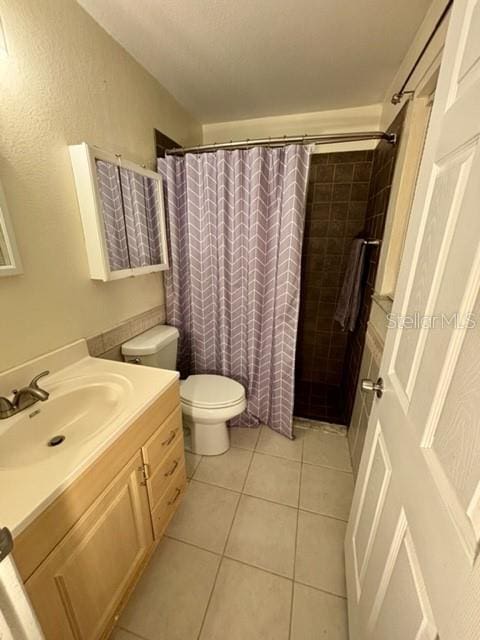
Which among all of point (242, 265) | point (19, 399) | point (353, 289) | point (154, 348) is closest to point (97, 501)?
point (19, 399)

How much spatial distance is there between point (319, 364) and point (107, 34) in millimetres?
2601

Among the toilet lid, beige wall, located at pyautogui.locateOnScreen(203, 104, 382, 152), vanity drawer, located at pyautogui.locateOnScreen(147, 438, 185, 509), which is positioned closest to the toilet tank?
the toilet lid

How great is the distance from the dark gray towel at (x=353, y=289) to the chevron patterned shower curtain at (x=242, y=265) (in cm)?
47

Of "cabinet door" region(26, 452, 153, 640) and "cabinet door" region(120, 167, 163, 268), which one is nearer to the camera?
"cabinet door" region(26, 452, 153, 640)

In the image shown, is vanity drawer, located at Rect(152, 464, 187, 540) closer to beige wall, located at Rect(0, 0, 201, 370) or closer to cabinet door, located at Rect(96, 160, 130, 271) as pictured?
beige wall, located at Rect(0, 0, 201, 370)

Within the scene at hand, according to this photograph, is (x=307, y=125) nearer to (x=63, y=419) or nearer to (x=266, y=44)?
(x=266, y=44)

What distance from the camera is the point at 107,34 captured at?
122 centimetres

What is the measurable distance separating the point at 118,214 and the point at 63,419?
3.18 ft

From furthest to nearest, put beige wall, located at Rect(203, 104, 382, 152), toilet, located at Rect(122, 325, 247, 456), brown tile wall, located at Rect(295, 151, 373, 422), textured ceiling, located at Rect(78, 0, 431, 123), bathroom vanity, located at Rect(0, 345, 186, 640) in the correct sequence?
1. brown tile wall, located at Rect(295, 151, 373, 422)
2. beige wall, located at Rect(203, 104, 382, 152)
3. toilet, located at Rect(122, 325, 247, 456)
4. textured ceiling, located at Rect(78, 0, 431, 123)
5. bathroom vanity, located at Rect(0, 345, 186, 640)

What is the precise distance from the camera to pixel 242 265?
167 centimetres

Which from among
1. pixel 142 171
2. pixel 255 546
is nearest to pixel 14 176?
pixel 142 171

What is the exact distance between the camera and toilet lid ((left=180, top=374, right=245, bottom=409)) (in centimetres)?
156

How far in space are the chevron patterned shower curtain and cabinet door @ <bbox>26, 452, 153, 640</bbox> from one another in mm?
1019

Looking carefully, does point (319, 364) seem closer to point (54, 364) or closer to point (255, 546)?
point (255, 546)
